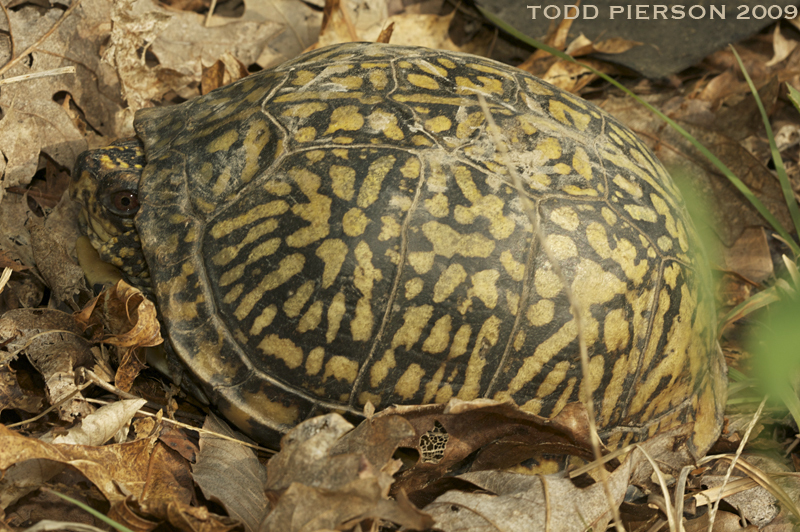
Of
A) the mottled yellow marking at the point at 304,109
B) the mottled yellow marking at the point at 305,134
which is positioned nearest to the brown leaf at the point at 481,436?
the mottled yellow marking at the point at 305,134

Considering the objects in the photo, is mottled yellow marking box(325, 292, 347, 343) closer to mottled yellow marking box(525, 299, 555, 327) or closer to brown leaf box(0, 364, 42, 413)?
mottled yellow marking box(525, 299, 555, 327)

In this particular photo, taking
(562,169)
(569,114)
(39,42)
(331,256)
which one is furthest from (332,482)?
(39,42)

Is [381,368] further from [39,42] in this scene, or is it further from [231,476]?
[39,42]

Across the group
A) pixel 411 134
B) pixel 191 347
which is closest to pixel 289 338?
pixel 191 347

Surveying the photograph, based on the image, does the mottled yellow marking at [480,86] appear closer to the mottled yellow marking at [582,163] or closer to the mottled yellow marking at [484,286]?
the mottled yellow marking at [582,163]

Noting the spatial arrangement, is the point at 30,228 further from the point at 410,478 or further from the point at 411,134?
the point at 410,478

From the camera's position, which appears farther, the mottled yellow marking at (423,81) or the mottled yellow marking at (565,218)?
the mottled yellow marking at (423,81)

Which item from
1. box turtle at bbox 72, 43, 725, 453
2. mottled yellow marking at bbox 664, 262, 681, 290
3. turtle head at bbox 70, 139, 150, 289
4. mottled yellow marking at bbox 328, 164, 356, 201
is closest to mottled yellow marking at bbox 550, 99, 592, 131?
box turtle at bbox 72, 43, 725, 453
